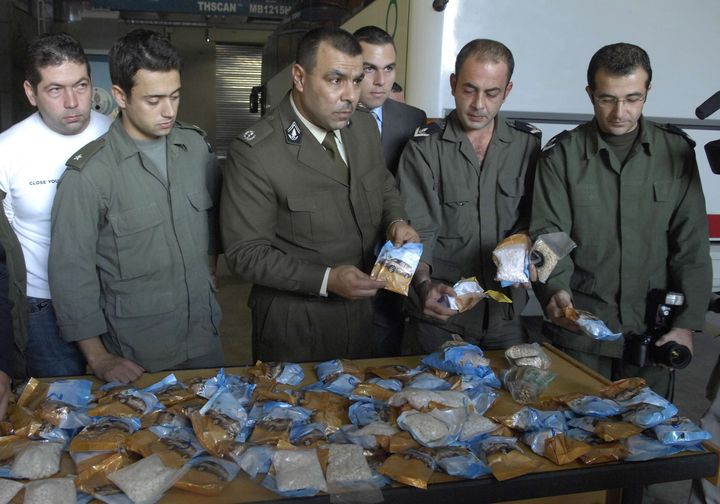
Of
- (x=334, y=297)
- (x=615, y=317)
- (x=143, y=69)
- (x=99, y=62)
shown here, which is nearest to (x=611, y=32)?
(x=615, y=317)

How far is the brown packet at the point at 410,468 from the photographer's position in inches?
53.1

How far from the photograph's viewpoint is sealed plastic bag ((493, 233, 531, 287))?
1.99 meters

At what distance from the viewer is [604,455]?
1.49 metres

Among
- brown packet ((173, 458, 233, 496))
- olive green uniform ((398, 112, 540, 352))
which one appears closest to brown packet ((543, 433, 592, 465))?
brown packet ((173, 458, 233, 496))

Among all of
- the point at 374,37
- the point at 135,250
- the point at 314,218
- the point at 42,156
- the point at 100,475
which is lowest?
the point at 100,475

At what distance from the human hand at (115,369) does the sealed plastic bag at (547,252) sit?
3.82ft

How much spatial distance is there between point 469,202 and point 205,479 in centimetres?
147

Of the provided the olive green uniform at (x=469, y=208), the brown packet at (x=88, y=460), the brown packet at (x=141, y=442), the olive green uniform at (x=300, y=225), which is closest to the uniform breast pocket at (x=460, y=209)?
the olive green uniform at (x=469, y=208)

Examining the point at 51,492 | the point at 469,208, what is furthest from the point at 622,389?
the point at 51,492

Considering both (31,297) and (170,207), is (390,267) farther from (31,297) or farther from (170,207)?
(31,297)

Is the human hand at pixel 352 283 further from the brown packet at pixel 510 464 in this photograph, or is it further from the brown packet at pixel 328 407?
the brown packet at pixel 510 464

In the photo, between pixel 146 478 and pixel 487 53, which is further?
pixel 487 53

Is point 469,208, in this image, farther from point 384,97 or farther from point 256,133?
point 256,133

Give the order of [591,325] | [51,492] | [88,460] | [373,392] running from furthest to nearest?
[591,325], [373,392], [88,460], [51,492]
